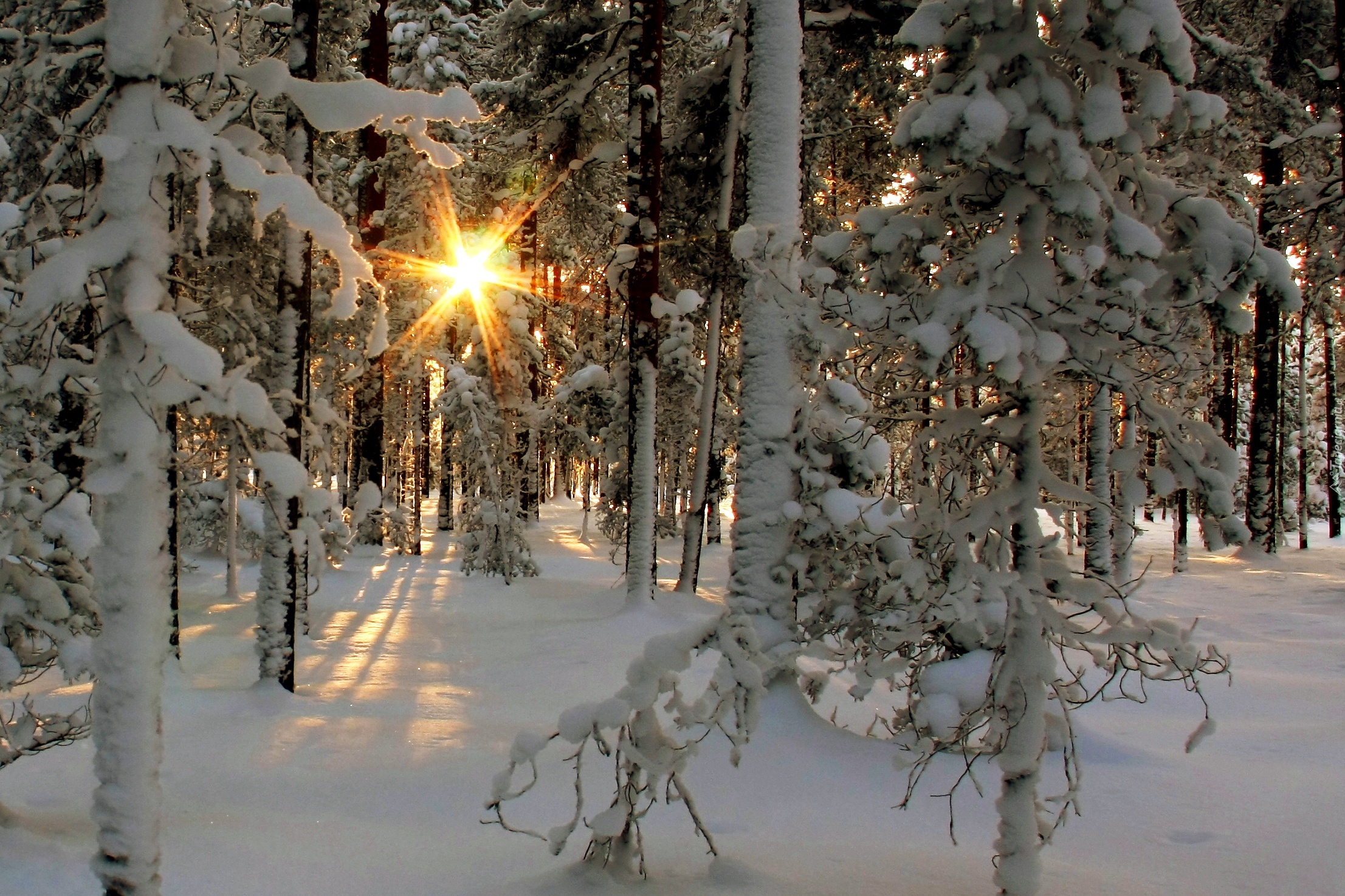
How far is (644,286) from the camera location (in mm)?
13016

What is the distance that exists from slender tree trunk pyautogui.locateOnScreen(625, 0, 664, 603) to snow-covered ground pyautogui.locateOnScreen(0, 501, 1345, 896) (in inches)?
106

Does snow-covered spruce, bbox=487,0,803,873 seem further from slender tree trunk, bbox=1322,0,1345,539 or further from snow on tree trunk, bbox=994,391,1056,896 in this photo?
slender tree trunk, bbox=1322,0,1345,539

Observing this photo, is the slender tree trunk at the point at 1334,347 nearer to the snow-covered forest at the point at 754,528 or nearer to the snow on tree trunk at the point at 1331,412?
the snow on tree trunk at the point at 1331,412

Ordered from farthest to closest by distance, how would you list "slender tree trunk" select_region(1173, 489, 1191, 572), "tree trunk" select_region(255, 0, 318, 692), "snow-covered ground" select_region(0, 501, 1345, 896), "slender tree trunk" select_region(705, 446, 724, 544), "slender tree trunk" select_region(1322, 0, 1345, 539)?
1. "slender tree trunk" select_region(705, 446, 724, 544)
2. "slender tree trunk" select_region(1173, 489, 1191, 572)
3. "slender tree trunk" select_region(1322, 0, 1345, 539)
4. "tree trunk" select_region(255, 0, 318, 692)
5. "snow-covered ground" select_region(0, 501, 1345, 896)

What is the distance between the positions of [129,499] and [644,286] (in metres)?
10.2

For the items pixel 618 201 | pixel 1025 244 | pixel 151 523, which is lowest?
pixel 151 523

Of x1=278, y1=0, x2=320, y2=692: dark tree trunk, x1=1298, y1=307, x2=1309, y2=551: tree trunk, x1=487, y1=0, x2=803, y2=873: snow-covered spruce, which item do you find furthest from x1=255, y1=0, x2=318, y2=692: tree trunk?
x1=1298, y1=307, x2=1309, y2=551: tree trunk

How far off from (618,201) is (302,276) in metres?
9.65

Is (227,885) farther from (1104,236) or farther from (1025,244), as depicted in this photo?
(1104,236)

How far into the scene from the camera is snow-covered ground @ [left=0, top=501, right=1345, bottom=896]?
4.55m

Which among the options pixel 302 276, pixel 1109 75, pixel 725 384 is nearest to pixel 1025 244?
pixel 1109 75

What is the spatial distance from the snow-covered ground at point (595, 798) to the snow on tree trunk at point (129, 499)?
50.0 inches

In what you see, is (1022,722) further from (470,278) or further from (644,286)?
(470,278)

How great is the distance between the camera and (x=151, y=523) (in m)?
3.29
